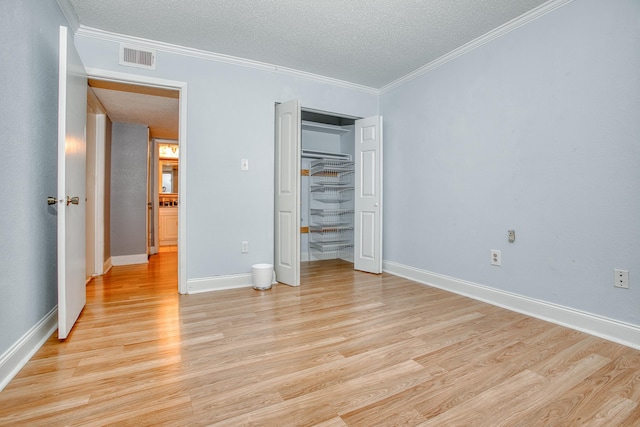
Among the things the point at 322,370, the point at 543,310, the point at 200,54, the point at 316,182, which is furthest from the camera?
the point at 316,182

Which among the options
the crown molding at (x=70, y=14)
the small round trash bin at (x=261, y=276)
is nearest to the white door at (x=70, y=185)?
the crown molding at (x=70, y=14)

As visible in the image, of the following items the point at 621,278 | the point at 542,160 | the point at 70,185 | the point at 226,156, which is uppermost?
the point at 226,156

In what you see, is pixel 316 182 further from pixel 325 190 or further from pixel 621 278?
pixel 621 278

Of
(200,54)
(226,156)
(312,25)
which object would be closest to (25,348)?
(226,156)

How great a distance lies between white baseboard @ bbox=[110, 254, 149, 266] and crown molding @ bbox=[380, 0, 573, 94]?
4647mm

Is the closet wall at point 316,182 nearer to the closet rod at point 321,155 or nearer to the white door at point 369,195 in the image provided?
the closet rod at point 321,155

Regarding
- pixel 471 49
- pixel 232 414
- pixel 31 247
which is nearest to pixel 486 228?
pixel 471 49

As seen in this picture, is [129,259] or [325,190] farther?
[325,190]

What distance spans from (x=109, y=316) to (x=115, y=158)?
10.8 feet

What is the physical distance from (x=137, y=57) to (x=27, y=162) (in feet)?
5.23

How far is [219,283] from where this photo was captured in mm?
3248

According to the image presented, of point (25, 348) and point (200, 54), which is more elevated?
point (200, 54)

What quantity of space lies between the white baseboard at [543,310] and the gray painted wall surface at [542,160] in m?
0.05

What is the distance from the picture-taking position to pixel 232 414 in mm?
1305
